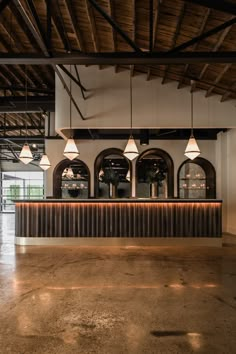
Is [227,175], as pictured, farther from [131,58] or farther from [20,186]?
[20,186]

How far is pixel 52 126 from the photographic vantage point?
10820mm

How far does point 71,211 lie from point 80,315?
14.1 ft

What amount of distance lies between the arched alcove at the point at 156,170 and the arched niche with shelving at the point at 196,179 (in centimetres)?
42

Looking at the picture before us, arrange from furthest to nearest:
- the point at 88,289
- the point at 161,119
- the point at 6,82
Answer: the point at 6,82
the point at 161,119
the point at 88,289

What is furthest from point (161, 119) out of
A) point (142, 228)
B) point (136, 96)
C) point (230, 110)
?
point (142, 228)

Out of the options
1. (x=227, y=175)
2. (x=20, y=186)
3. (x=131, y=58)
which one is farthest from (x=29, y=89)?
(x=20, y=186)

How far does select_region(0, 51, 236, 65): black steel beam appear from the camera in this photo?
4711 millimetres

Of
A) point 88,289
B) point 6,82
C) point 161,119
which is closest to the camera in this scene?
point 88,289

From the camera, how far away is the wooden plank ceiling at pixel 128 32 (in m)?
4.62

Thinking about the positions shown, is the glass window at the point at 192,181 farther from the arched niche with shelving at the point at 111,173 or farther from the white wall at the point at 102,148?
the arched niche with shelving at the point at 111,173

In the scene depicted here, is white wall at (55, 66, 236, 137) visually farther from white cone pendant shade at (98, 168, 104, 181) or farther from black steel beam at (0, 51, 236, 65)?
black steel beam at (0, 51, 236, 65)

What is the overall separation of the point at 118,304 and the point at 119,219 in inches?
152

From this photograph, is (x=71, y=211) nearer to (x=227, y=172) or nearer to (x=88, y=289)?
(x=88, y=289)

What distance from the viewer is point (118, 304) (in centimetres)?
355
